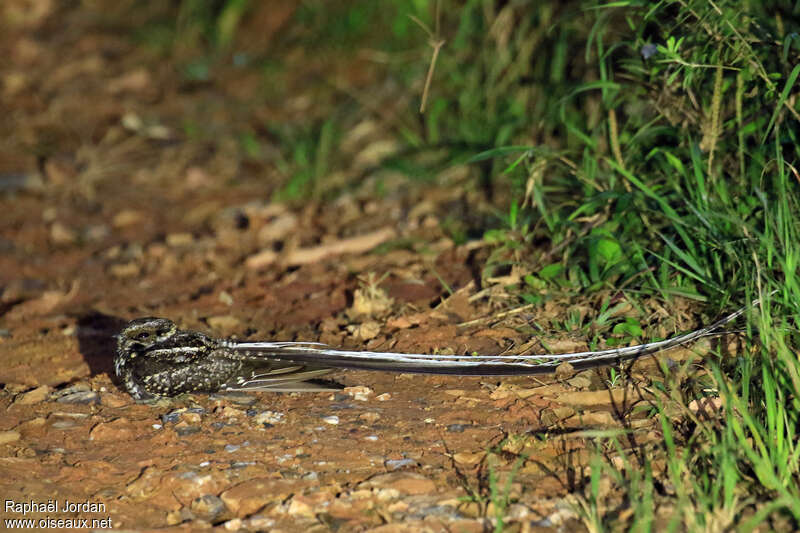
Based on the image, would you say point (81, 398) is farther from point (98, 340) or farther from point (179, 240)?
point (179, 240)

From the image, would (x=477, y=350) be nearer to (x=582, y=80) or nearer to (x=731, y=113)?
(x=731, y=113)

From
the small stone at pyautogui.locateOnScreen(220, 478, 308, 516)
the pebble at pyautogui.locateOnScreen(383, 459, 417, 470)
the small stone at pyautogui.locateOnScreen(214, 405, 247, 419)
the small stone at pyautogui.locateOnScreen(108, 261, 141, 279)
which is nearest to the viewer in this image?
the small stone at pyautogui.locateOnScreen(220, 478, 308, 516)

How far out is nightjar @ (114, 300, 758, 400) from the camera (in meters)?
3.04

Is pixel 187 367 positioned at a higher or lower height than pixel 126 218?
lower

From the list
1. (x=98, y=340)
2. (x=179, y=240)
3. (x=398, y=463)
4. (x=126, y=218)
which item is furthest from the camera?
(x=126, y=218)

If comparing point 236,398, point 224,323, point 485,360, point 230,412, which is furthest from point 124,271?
point 485,360

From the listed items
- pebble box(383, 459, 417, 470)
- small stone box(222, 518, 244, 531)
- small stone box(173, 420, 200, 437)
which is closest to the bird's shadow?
small stone box(173, 420, 200, 437)

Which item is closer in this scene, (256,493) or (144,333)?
(256,493)

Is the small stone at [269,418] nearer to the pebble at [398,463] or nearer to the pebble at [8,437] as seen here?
the pebble at [398,463]

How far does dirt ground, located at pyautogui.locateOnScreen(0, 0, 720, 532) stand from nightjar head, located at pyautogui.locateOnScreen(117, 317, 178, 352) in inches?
6.5

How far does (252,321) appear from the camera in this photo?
3.78 meters

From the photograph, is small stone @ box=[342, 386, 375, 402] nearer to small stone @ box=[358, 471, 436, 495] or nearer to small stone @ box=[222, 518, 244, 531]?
small stone @ box=[358, 471, 436, 495]

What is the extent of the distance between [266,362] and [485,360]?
0.77m

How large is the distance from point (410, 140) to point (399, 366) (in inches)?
91.2
